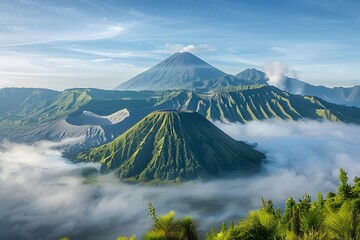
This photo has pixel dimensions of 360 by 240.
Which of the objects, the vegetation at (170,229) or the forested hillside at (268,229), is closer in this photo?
the vegetation at (170,229)

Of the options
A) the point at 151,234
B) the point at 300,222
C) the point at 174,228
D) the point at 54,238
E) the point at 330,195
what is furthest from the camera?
the point at 54,238

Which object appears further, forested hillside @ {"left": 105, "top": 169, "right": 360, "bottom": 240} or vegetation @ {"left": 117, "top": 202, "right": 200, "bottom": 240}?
forested hillside @ {"left": 105, "top": 169, "right": 360, "bottom": 240}

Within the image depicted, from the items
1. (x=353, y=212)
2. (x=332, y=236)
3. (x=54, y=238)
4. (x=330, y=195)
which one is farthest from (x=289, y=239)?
(x=54, y=238)

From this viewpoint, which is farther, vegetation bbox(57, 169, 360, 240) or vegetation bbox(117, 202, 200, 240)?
vegetation bbox(57, 169, 360, 240)

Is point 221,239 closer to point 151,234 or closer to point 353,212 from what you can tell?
point 151,234

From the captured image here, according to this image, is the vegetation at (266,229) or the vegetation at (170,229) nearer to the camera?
the vegetation at (170,229)

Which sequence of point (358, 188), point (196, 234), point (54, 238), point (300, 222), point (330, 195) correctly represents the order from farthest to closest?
1. point (54, 238)
2. point (330, 195)
3. point (358, 188)
4. point (300, 222)
5. point (196, 234)

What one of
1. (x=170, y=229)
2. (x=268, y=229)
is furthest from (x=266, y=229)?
(x=170, y=229)

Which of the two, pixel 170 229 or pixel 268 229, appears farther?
pixel 268 229

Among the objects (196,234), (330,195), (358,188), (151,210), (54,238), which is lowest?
(54,238)

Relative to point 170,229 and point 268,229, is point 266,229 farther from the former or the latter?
point 170,229

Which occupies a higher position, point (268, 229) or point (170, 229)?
point (170, 229)
